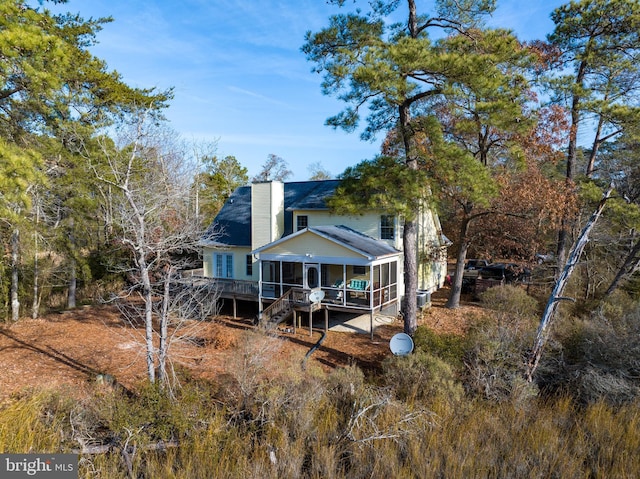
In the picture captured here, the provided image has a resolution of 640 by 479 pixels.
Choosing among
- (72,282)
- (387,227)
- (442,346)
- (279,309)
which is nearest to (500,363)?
(442,346)

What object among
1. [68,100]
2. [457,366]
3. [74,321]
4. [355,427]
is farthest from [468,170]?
[74,321]

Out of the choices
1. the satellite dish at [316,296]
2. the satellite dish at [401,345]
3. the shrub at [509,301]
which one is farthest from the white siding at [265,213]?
the shrub at [509,301]

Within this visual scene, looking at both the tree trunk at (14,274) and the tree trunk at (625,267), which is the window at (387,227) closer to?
the tree trunk at (625,267)

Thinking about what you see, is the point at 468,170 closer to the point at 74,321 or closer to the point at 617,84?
the point at 617,84

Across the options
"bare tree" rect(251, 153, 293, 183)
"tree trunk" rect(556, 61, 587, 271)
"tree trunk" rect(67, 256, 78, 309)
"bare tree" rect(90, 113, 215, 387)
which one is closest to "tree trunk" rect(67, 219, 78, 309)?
"tree trunk" rect(67, 256, 78, 309)

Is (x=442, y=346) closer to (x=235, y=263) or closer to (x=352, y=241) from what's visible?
(x=352, y=241)
